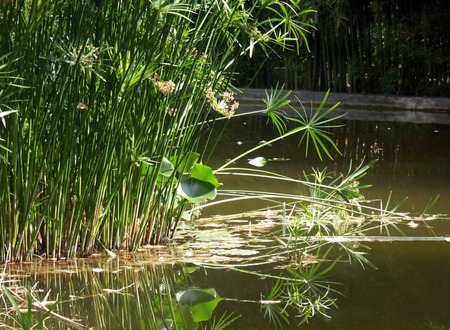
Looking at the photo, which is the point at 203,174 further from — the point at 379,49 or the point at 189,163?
the point at 379,49

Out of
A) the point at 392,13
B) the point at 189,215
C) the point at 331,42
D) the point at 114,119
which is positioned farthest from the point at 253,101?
the point at 114,119

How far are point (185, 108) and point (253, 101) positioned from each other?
6749 mm

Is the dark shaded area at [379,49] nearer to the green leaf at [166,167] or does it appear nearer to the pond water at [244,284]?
the pond water at [244,284]

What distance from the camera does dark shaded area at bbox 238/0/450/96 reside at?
8.41m

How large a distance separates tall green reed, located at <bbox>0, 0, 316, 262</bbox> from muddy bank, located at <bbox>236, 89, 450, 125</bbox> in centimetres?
529

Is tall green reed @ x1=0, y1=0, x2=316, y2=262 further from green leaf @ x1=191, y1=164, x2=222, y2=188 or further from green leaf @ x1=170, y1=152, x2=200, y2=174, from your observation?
green leaf @ x1=191, y1=164, x2=222, y2=188

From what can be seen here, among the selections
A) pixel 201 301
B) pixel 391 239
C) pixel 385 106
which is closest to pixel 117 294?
pixel 201 301

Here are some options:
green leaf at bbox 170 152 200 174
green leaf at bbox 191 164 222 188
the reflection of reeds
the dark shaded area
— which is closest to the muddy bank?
the dark shaded area

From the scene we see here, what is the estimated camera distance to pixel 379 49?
8852mm

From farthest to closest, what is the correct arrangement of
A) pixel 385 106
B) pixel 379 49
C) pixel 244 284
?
pixel 379 49 < pixel 385 106 < pixel 244 284

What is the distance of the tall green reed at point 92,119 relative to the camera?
84.3 inches

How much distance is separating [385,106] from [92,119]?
6515 mm

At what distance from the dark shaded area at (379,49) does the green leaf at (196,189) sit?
5589mm

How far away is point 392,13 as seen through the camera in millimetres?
8891
